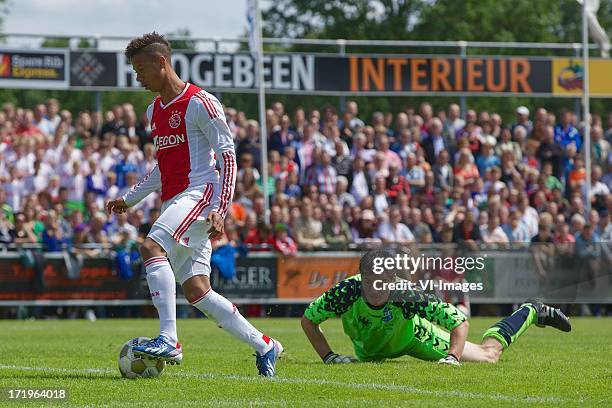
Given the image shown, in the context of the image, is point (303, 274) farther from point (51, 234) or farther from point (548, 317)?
point (548, 317)

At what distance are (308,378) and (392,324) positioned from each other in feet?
4.14

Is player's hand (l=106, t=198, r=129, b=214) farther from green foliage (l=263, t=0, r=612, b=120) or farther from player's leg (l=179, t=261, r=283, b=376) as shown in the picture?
green foliage (l=263, t=0, r=612, b=120)

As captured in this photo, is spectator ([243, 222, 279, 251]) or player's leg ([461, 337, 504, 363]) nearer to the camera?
player's leg ([461, 337, 504, 363])

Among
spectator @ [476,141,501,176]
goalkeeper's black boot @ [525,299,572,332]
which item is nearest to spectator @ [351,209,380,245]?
spectator @ [476,141,501,176]

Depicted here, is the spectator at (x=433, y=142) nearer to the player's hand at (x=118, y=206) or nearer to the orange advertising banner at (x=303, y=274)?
the orange advertising banner at (x=303, y=274)

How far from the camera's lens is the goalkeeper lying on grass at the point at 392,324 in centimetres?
947

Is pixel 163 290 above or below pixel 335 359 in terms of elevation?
above

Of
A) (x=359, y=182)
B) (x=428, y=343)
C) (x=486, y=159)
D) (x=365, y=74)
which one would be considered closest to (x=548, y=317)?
(x=428, y=343)

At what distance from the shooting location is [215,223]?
838cm

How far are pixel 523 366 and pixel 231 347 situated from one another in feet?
13.0

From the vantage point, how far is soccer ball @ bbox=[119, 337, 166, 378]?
27.7 ft

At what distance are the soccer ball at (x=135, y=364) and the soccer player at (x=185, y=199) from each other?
140mm

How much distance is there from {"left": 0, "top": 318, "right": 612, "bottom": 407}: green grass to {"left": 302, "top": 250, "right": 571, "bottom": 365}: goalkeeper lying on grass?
0.16 meters

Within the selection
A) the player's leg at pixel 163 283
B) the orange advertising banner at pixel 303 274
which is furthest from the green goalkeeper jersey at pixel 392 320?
the orange advertising banner at pixel 303 274
